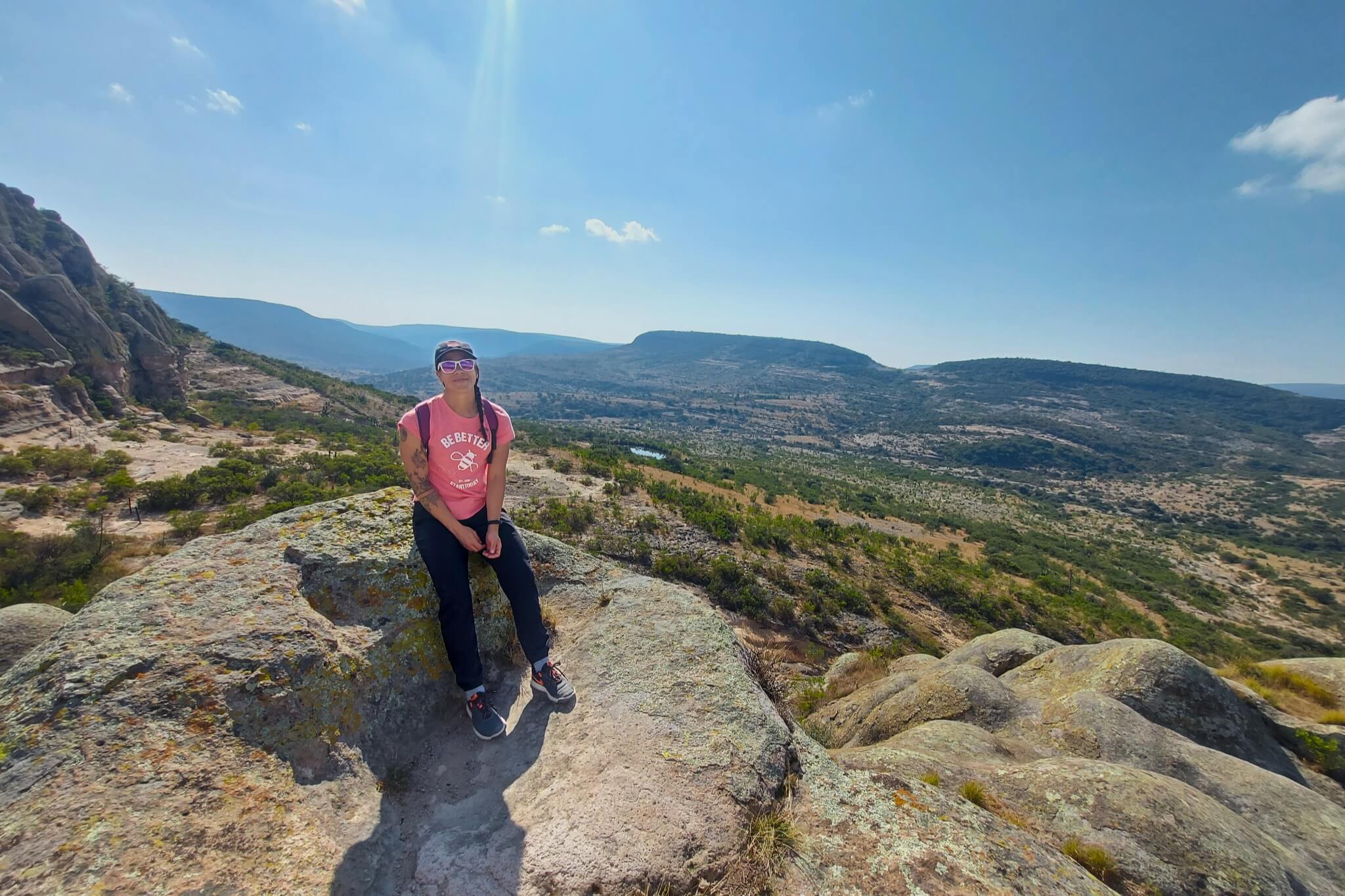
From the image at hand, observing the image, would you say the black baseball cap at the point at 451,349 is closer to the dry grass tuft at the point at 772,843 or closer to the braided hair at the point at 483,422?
the braided hair at the point at 483,422

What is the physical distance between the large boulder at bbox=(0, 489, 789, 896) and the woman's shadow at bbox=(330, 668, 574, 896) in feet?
0.05

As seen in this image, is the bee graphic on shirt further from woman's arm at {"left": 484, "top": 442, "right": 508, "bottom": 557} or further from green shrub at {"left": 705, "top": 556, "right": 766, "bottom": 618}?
green shrub at {"left": 705, "top": 556, "right": 766, "bottom": 618}

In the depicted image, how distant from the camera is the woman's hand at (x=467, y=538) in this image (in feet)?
15.3

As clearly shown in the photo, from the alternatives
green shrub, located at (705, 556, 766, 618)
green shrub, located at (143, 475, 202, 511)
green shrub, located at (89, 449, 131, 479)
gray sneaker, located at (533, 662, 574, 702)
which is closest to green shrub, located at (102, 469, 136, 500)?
green shrub, located at (143, 475, 202, 511)

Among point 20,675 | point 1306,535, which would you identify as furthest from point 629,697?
point 1306,535

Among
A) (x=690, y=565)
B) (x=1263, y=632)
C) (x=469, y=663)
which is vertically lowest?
(x=1263, y=632)

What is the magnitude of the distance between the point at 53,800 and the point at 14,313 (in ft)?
177

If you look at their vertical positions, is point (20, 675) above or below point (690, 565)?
above

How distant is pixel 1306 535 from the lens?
77.4 m

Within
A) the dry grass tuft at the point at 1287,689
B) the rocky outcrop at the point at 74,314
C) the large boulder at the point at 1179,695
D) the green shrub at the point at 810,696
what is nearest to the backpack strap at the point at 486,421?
the green shrub at the point at 810,696

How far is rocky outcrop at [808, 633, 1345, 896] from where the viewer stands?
4188 millimetres

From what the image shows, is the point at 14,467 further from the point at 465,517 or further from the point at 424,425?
the point at 465,517

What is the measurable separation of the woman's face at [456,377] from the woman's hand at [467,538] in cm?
139

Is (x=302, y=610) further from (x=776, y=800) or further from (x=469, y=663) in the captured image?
(x=776, y=800)
